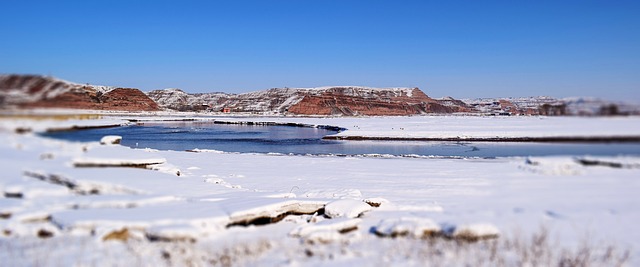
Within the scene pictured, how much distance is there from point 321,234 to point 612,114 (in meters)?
4.59

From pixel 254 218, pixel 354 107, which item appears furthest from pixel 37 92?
pixel 354 107

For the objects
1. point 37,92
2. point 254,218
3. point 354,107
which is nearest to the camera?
point 37,92

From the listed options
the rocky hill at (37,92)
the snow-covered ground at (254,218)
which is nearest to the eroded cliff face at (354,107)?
the snow-covered ground at (254,218)

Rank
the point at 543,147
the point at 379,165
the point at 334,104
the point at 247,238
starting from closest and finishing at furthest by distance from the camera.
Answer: the point at 247,238 < the point at 543,147 < the point at 379,165 < the point at 334,104

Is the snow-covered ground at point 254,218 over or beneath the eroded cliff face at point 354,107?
beneath

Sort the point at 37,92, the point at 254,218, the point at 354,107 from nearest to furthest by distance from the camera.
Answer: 1. the point at 37,92
2. the point at 254,218
3. the point at 354,107

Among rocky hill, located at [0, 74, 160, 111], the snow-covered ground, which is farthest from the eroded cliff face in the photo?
rocky hill, located at [0, 74, 160, 111]

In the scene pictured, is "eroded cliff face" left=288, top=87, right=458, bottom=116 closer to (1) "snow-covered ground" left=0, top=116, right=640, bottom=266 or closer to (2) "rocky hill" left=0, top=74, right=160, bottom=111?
(1) "snow-covered ground" left=0, top=116, right=640, bottom=266

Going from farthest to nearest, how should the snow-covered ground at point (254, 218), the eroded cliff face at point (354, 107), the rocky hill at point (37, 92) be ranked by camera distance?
1. the eroded cliff face at point (354, 107)
2. the rocky hill at point (37, 92)
3. the snow-covered ground at point (254, 218)

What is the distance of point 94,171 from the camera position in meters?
6.82

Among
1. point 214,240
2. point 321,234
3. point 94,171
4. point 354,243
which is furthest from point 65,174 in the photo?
point 354,243

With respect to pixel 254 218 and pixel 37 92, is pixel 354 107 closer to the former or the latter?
pixel 254 218

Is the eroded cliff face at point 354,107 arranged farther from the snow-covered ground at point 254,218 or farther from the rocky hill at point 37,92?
the rocky hill at point 37,92

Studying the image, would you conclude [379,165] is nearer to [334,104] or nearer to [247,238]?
[247,238]
